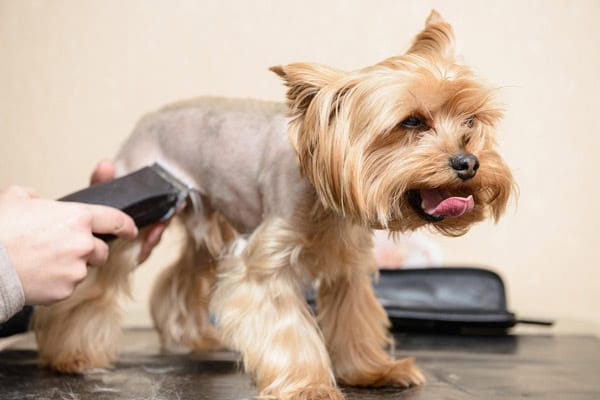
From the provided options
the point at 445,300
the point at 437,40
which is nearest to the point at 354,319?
the point at 437,40

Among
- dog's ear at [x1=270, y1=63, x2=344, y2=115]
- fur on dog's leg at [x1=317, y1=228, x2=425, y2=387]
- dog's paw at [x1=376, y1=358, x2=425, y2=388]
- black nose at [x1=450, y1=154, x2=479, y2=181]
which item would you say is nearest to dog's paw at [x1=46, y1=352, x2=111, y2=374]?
fur on dog's leg at [x1=317, y1=228, x2=425, y2=387]

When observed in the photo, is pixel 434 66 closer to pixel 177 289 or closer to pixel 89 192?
pixel 89 192

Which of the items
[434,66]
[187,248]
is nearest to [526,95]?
[187,248]

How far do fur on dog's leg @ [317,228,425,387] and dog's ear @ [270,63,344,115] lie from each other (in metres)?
0.25

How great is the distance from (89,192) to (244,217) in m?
0.28

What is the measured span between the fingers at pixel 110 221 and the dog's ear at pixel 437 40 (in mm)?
571

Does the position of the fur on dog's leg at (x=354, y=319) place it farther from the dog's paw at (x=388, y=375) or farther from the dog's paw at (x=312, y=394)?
the dog's paw at (x=312, y=394)

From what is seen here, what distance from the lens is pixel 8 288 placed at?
1.12 metres

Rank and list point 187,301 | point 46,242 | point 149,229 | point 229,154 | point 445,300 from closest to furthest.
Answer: point 46,242, point 229,154, point 149,229, point 187,301, point 445,300

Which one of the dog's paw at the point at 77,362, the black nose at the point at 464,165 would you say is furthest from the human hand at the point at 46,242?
the black nose at the point at 464,165

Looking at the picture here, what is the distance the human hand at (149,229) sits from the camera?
155 centimetres

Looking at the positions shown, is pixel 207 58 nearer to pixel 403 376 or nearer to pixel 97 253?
pixel 97 253

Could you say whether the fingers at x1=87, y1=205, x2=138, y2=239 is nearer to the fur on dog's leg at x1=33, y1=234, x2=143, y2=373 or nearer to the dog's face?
the fur on dog's leg at x1=33, y1=234, x2=143, y2=373

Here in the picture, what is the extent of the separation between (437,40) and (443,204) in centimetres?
27
